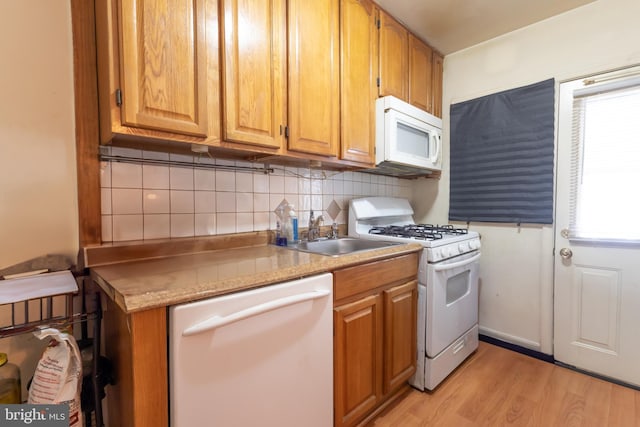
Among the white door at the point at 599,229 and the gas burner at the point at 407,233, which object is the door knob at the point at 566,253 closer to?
the white door at the point at 599,229

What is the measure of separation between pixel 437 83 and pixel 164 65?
212cm

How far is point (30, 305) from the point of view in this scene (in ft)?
3.44

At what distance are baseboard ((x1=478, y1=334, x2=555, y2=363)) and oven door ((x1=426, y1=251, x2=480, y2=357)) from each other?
346 millimetres

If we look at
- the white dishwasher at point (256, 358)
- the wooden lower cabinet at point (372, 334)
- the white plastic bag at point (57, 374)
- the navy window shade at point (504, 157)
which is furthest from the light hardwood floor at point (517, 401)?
the white plastic bag at point (57, 374)

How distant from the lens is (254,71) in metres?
1.24

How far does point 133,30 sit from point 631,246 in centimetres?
271

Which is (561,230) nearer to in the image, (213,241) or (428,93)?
(428,93)

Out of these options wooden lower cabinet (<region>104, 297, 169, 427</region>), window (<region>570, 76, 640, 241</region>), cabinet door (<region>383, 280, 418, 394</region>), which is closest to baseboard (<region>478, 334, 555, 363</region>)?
window (<region>570, 76, 640, 241</region>)

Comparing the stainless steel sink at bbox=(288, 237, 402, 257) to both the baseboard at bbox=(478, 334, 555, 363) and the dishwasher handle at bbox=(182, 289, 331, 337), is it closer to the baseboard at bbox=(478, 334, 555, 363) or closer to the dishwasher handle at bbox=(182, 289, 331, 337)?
the dishwasher handle at bbox=(182, 289, 331, 337)

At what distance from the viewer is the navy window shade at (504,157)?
77.8 inches

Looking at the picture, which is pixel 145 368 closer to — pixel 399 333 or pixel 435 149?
pixel 399 333

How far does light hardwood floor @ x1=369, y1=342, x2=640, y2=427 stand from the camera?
1.48m

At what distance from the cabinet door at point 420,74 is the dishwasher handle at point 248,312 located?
1647 mm

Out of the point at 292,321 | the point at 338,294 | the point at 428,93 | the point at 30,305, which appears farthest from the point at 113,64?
the point at 428,93
